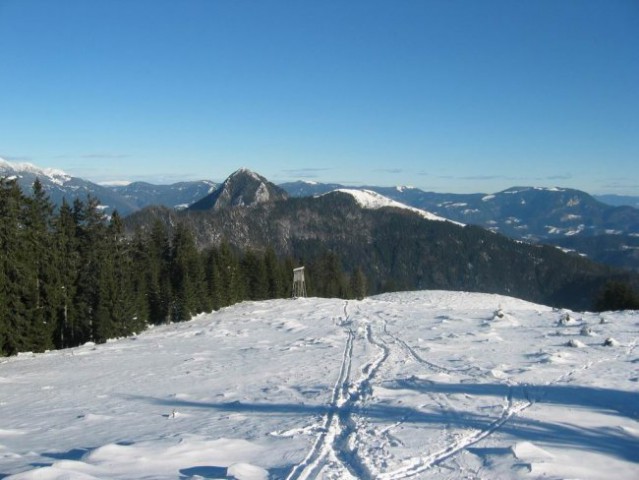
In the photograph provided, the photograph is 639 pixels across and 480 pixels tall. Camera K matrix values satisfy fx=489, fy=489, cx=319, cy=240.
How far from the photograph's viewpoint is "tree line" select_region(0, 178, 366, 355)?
2983cm

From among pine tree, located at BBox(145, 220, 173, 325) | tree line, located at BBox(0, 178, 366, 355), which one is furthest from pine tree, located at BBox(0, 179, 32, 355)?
pine tree, located at BBox(145, 220, 173, 325)

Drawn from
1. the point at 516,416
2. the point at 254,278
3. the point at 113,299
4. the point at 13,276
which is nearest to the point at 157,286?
the point at 113,299

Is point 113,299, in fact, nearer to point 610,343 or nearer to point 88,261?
point 88,261

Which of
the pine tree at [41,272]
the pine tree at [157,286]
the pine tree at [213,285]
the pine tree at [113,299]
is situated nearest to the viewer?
the pine tree at [41,272]

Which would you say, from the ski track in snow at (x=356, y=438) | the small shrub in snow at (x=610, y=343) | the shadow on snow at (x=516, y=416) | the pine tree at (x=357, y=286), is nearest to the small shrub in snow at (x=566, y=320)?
the small shrub in snow at (x=610, y=343)

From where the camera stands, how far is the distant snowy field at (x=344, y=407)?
919 cm

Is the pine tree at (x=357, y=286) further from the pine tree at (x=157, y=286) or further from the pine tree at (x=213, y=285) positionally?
the pine tree at (x=157, y=286)

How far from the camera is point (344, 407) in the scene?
523 inches

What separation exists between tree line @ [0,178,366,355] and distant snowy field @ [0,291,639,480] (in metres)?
4.94

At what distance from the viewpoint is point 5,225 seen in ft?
96.0

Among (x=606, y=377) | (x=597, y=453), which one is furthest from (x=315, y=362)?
(x=597, y=453)

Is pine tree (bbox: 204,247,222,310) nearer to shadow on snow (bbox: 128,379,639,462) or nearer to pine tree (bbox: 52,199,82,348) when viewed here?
pine tree (bbox: 52,199,82,348)

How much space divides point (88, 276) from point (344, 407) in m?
29.4

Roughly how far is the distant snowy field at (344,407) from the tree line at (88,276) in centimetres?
494
